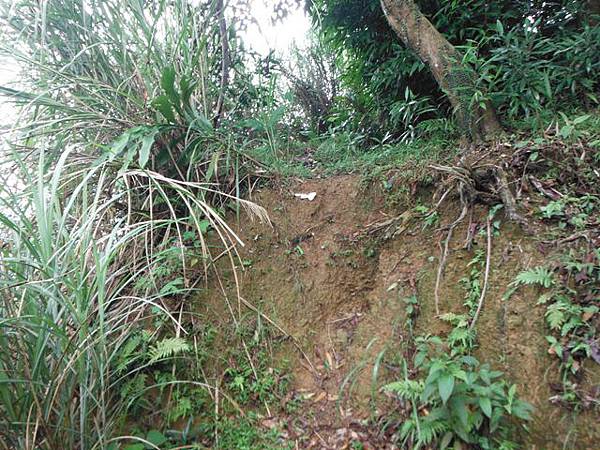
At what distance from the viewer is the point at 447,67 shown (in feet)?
8.20

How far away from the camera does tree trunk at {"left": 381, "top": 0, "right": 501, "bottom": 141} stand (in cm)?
238

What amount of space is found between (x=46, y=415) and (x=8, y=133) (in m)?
1.28

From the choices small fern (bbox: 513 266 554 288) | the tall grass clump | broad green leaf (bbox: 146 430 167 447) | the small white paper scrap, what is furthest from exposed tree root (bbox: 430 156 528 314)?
broad green leaf (bbox: 146 430 167 447)

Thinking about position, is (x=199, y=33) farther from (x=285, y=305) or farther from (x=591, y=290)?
(x=591, y=290)

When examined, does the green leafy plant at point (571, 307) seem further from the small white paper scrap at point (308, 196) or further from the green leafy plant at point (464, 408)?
the small white paper scrap at point (308, 196)

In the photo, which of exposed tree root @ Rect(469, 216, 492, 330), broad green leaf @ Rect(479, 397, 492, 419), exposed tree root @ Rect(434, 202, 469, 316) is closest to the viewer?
broad green leaf @ Rect(479, 397, 492, 419)

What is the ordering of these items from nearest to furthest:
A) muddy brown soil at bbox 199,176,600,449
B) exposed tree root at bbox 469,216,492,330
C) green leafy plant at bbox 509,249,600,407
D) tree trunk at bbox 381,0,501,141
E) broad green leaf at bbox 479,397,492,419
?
broad green leaf at bbox 479,397,492,419, green leafy plant at bbox 509,249,600,407, muddy brown soil at bbox 199,176,600,449, exposed tree root at bbox 469,216,492,330, tree trunk at bbox 381,0,501,141

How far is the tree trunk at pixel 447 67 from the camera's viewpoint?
2.38 metres

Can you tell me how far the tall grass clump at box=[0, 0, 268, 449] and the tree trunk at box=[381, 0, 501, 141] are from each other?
1269mm

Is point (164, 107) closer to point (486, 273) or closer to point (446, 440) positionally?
point (486, 273)

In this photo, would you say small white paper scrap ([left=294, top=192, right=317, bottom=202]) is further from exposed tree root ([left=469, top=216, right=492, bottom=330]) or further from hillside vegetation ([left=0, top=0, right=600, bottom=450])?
exposed tree root ([left=469, top=216, right=492, bottom=330])

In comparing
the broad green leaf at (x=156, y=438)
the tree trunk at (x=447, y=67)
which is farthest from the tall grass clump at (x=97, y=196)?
the tree trunk at (x=447, y=67)

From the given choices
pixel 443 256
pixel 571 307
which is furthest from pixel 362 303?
pixel 571 307

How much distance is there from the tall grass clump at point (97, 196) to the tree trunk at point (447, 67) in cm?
127
